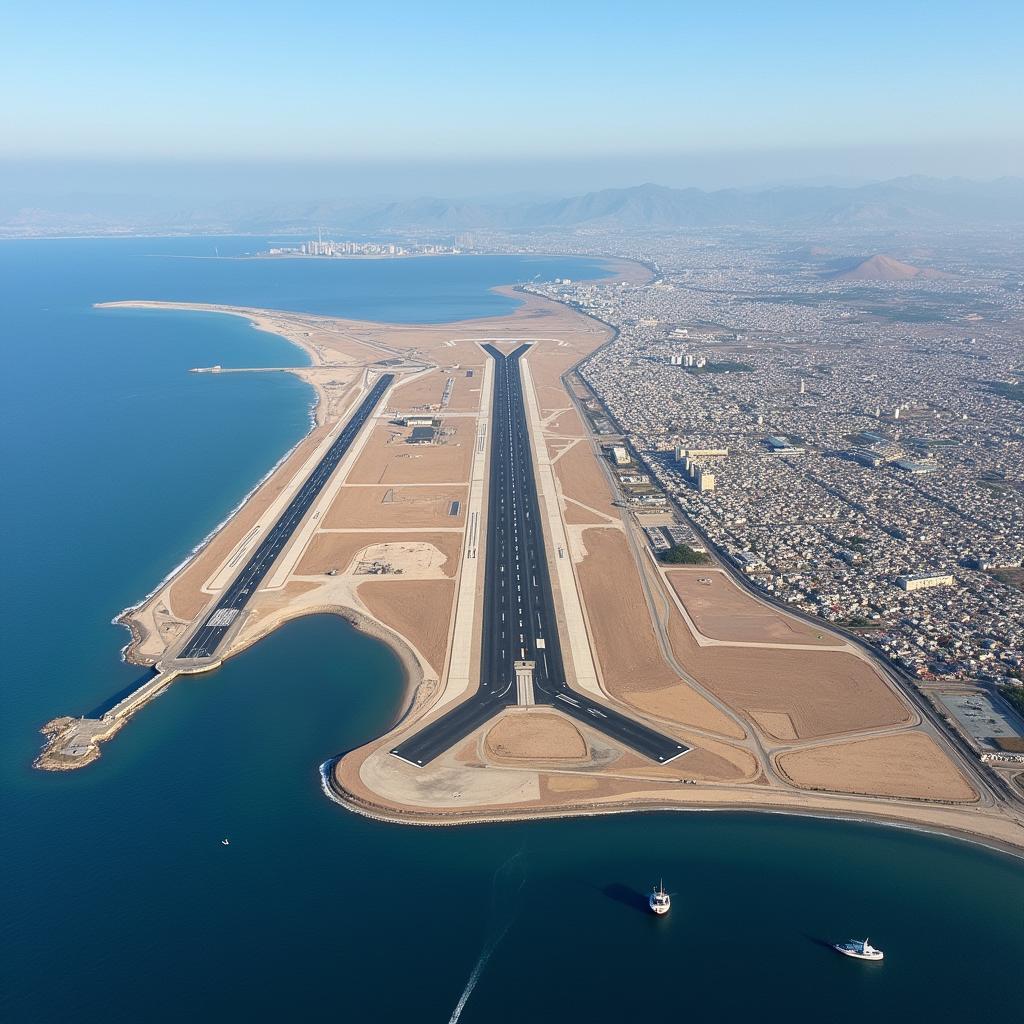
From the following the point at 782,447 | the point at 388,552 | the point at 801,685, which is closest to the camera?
the point at 801,685

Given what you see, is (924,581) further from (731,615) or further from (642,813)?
(642,813)

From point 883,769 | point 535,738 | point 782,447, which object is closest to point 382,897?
point 535,738

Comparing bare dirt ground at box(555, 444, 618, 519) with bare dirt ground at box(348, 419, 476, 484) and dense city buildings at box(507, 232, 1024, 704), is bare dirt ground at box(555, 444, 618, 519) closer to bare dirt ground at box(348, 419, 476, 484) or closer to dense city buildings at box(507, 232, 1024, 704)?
dense city buildings at box(507, 232, 1024, 704)

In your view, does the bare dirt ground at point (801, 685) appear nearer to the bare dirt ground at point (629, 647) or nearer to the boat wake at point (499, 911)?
the bare dirt ground at point (629, 647)

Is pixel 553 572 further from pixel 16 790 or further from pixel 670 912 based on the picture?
pixel 16 790

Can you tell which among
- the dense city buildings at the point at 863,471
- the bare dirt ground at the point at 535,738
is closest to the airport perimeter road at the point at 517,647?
the bare dirt ground at the point at 535,738

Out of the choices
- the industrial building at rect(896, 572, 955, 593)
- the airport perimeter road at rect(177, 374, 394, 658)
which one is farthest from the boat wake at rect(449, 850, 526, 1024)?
the industrial building at rect(896, 572, 955, 593)
